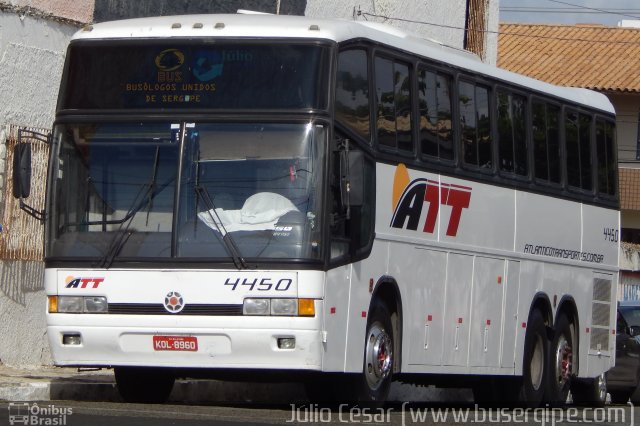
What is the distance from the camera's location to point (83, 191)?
40.1 ft

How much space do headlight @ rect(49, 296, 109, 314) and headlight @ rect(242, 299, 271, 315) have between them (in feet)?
4.02

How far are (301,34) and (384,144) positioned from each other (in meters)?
1.43

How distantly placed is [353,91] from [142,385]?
3.50m

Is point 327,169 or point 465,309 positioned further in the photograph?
point 465,309

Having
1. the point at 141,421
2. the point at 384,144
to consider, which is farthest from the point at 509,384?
the point at 141,421

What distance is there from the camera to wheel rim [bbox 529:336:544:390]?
54.9 ft

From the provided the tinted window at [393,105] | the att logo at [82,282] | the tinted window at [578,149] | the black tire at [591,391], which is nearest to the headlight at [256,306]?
the att logo at [82,282]

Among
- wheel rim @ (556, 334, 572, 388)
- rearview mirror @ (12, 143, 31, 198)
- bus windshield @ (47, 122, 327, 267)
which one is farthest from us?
wheel rim @ (556, 334, 572, 388)

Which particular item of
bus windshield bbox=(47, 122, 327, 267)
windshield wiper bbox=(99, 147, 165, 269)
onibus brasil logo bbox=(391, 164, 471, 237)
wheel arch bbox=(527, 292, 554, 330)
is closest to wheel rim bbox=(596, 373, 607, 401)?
wheel arch bbox=(527, 292, 554, 330)

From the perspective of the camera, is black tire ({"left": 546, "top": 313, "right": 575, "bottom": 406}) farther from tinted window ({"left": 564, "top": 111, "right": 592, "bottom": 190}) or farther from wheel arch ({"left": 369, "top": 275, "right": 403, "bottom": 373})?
wheel arch ({"left": 369, "top": 275, "right": 403, "bottom": 373})

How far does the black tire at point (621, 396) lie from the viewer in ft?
69.9

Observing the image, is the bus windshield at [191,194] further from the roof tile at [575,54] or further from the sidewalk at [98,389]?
the roof tile at [575,54]

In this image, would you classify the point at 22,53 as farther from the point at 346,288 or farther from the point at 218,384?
the point at 346,288

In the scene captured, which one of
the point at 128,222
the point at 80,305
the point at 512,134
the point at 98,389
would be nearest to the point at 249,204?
A: the point at 128,222
